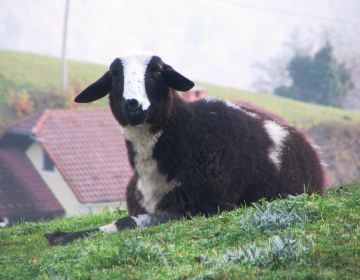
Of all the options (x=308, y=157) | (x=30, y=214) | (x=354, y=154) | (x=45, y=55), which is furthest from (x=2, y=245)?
(x=45, y=55)

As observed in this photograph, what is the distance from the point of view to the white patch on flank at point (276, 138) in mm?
7270

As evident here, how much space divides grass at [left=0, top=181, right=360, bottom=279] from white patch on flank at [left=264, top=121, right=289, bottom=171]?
125 cm

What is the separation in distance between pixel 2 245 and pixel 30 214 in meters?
27.4

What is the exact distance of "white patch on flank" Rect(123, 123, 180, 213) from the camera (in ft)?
22.1

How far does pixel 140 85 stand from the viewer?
6.50 meters

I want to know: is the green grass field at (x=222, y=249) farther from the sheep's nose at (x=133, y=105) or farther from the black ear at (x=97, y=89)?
the black ear at (x=97, y=89)

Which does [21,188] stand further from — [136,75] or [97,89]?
[136,75]

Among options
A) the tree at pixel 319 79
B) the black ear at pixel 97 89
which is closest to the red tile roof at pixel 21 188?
the black ear at pixel 97 89

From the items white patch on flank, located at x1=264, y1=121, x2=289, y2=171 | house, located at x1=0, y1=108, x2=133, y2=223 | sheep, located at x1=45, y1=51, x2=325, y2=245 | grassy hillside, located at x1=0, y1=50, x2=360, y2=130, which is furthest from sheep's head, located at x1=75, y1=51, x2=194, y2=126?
grassy hillside, located at x1=0, y1=50, x2=360, y2=130

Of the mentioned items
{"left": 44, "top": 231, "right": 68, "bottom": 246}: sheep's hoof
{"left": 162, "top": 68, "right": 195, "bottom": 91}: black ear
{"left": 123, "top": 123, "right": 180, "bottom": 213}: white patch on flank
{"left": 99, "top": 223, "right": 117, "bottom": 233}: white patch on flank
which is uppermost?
{"left": 162, "top": 68, "right": 195, "bottom": 91}: black ear

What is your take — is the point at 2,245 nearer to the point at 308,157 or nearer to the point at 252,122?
the point at 252,122

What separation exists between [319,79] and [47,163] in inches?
1699

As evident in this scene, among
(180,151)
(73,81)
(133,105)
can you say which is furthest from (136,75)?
(73,81)

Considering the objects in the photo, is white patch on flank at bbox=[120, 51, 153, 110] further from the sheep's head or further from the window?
the window
